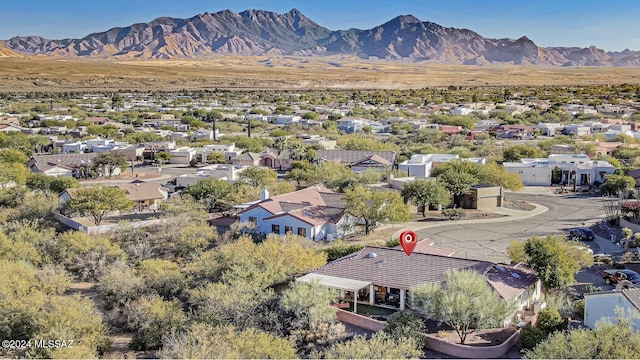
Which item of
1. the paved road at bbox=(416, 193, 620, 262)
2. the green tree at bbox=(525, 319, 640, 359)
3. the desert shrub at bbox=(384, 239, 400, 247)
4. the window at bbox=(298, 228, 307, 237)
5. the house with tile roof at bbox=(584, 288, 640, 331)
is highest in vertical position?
the green tree at bbox=(525, 319, 640, 359)

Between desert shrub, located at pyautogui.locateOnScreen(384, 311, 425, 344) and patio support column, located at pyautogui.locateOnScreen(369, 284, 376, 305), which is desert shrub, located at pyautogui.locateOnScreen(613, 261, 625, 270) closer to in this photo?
patio support column, located at pyautogui.locateOnScreen(369, 284, 376, 305)

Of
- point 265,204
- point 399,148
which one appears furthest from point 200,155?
point 265,204

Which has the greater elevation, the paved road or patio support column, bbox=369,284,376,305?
patio support column, bbox=369,284,376,305

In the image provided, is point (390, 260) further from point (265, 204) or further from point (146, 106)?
point (146, 106)

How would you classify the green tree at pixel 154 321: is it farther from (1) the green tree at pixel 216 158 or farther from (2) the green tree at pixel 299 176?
(1) the green tree at pixel 216 158

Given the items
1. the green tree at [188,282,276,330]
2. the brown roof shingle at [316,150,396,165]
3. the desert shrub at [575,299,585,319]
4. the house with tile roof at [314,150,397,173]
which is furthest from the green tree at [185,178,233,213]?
the desert shrub at [575,299,585,319]

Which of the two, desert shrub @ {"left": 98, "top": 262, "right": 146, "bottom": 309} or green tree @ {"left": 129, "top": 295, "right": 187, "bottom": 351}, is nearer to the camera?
green tree @ {"left": 129, "top": 295, "right": 187, "bottom": 351}

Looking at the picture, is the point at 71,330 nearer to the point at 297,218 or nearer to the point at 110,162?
the point at 297,218

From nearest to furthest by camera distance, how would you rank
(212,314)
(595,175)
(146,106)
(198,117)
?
(212,314)
(595,175)
(198,117)
(146,106)
